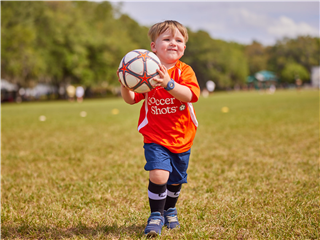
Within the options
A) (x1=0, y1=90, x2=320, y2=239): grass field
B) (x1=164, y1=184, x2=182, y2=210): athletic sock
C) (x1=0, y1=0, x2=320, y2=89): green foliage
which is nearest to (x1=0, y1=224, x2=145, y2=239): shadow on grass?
(x1=0, y1=90, x2=320, y2=239): grass field

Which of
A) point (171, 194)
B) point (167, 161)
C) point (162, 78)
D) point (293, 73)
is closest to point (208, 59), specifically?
point (293, 73)

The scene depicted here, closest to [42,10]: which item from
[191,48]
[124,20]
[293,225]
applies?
[124,20]

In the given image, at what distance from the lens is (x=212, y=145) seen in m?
7.69

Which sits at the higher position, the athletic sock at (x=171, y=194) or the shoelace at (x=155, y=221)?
the athletic sock at (x=171, y=194)

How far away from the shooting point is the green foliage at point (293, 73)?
106 meters

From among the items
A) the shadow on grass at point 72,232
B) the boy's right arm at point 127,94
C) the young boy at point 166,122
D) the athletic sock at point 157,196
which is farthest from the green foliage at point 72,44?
the athletic sock at point 157,196

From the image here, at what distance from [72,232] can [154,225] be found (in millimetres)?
829

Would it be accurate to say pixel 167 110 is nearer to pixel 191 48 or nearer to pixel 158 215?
pixel 158 215

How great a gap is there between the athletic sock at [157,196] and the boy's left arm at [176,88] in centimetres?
87

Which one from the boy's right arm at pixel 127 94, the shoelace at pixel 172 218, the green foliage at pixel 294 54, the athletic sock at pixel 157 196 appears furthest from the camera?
the green foliage at pixel 294 54

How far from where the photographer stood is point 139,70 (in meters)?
2.71

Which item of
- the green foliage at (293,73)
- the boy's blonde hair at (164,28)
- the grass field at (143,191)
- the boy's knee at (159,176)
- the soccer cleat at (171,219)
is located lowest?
the green foliage at (293,73)

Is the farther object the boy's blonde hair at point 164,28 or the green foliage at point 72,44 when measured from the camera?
the green foliage at point 72,44

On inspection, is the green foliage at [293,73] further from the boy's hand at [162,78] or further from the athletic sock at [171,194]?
the boy's hand at [162,78]
